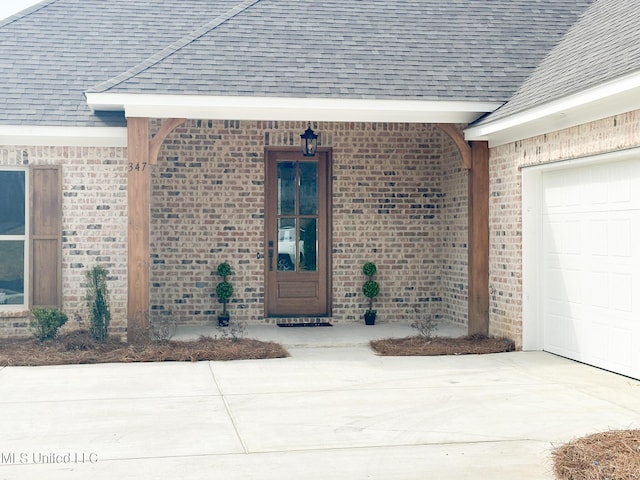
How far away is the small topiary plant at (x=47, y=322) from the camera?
10688mm

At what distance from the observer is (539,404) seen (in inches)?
300

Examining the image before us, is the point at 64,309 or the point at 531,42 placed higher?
the point at 531,42

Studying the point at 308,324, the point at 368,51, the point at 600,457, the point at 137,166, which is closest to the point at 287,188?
the point at 308,324

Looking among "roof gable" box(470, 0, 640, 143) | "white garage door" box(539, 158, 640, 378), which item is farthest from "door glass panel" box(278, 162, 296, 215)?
"white garage door" box(539, 158, 640, 378)

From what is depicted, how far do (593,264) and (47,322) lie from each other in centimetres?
653

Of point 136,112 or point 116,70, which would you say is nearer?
point 136,112

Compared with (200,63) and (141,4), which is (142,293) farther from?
(141,4)

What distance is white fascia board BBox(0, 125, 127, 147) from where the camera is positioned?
10.9 meters

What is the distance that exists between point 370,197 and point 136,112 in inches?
161

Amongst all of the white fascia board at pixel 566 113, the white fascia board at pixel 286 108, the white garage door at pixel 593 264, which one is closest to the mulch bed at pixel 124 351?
the white fascia board at pixel 286 108

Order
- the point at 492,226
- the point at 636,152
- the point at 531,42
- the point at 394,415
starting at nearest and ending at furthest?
the point at 394,415 → the point at 636,152 → the point at 492,226 → the point at 531,42

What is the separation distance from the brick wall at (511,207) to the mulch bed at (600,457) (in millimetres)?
3873

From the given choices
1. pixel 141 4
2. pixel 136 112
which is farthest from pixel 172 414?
pixel 141 4

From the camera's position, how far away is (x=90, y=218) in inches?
454
